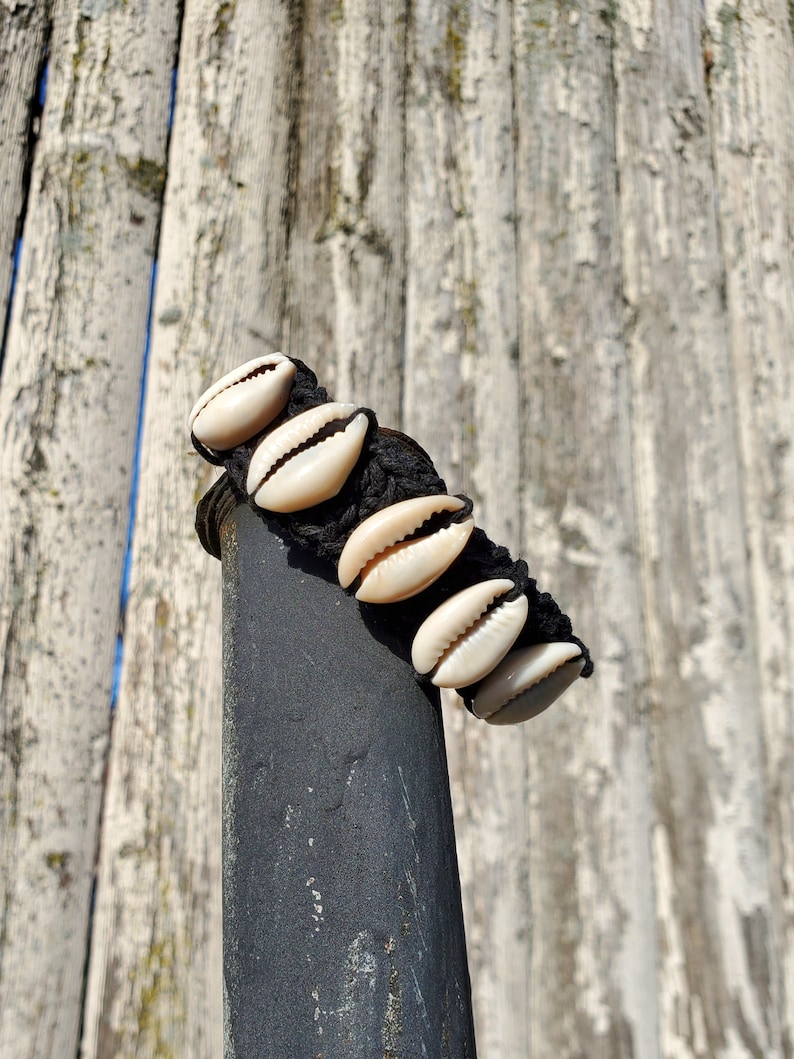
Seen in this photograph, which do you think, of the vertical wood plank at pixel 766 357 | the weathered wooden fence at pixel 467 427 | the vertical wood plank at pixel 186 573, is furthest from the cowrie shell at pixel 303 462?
the vertical wood plank at pixel 766 357

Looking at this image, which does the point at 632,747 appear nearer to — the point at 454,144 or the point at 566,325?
the point at 566,325

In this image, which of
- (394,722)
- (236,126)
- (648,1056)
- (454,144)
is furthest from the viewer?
(454,144)

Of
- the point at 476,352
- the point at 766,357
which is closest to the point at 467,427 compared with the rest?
the point at 476,352

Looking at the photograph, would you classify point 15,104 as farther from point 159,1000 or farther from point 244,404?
point 159,1000

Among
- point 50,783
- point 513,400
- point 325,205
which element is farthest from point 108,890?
point 325,205

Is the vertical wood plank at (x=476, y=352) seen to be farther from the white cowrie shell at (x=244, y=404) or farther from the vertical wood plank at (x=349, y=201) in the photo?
the white cowrie shell at (x=244, y=404)

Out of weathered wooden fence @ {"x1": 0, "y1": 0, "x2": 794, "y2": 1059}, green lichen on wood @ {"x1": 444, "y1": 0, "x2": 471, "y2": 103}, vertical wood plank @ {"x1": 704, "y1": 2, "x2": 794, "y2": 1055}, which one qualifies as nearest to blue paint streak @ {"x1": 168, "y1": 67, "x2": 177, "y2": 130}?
weathered wooden fence @ {"x1": 0, "y1": 0, "x2": 794, "y2": 1059}
